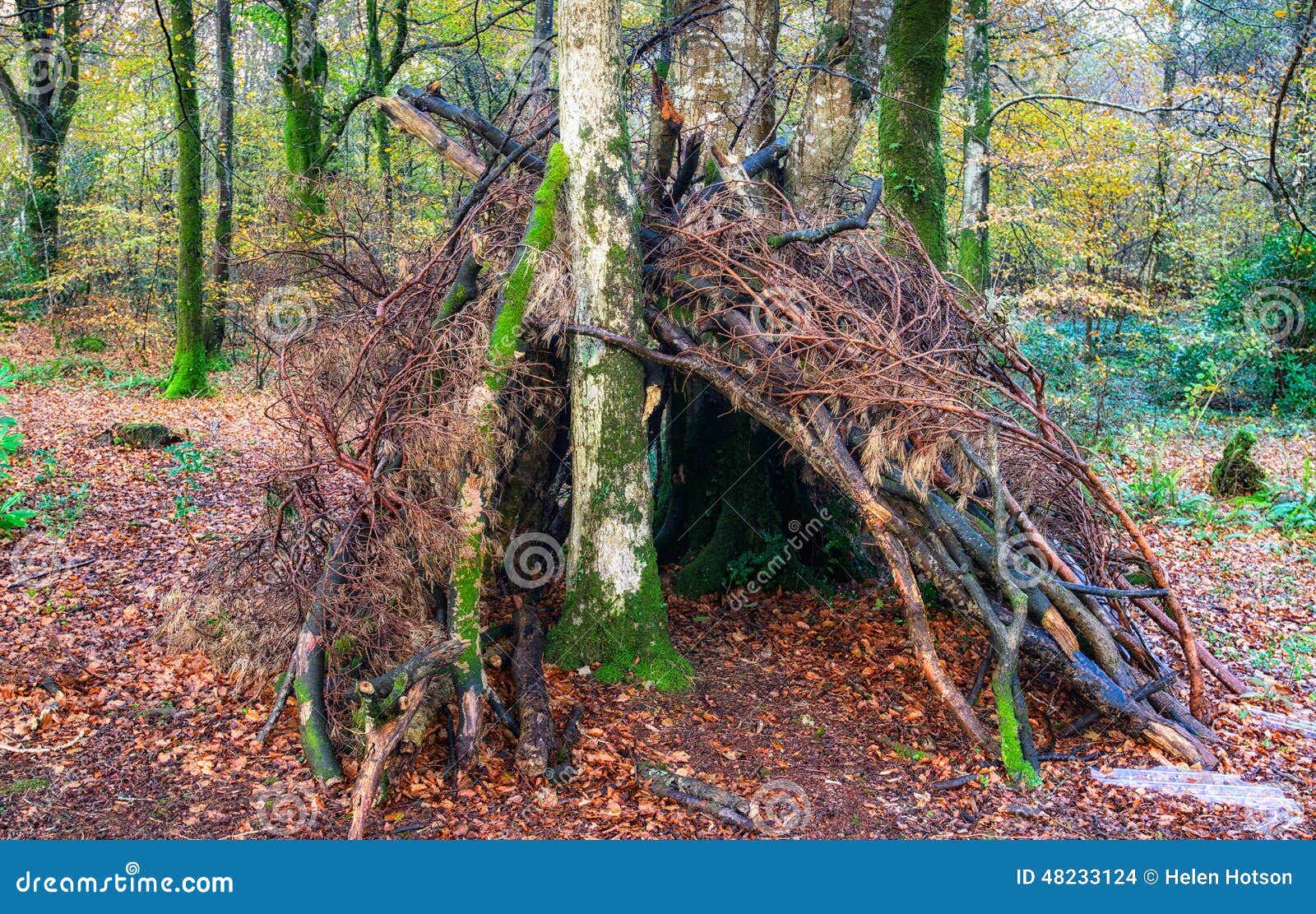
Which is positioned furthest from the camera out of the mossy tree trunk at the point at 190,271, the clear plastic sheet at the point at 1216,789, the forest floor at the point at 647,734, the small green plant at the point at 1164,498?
the mossy tree trunk at the point at 190,271

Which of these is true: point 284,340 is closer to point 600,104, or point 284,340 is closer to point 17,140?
point 600,104

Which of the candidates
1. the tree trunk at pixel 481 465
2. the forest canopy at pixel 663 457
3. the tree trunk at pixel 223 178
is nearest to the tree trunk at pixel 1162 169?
the forest canopy at pixel 663 457

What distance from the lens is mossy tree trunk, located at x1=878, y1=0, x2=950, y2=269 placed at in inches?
314

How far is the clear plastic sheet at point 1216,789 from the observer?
4836 mm

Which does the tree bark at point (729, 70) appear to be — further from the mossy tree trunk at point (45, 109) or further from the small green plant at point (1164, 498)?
the mossy tree trunk at point (45, 109)

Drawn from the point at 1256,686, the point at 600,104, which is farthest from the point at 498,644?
the point at 1256,686

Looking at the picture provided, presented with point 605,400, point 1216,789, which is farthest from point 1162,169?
point 605,400

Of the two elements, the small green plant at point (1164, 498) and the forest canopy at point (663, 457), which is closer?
the forest canopy at point (663, 457)

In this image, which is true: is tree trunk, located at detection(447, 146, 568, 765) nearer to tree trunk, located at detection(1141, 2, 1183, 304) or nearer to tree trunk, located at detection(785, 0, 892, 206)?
tree trunk, located at detection(785, 0, 892, 206)

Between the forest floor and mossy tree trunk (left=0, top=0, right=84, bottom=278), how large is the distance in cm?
1126

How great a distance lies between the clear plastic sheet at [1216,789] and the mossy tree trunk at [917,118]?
14.9ft

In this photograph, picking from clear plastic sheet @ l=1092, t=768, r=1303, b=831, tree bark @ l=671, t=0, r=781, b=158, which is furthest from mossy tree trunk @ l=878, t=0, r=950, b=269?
clear plastic sheet @ l=1092, t=768, r=1303, b=831

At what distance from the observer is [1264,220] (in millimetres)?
16141

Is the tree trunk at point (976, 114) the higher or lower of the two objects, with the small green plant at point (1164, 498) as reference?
higher
